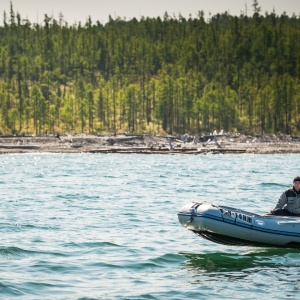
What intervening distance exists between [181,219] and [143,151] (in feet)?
239

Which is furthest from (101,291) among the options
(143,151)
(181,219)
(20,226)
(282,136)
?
(282,136)

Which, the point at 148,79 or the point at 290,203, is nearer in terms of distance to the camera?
the point at 290,203

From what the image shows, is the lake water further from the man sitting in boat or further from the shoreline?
the shoreline

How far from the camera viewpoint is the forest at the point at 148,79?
13675 centimetres

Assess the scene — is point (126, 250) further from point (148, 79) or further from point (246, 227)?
point (148, 79)

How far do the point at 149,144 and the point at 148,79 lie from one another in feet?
192

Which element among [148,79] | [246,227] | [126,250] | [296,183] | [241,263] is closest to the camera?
[241,263]

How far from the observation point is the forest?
137 metres

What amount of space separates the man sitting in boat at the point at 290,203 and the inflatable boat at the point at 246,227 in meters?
0.39

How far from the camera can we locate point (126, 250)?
23.3 m

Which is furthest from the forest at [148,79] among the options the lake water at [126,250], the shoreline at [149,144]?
the lake water at [126,250]

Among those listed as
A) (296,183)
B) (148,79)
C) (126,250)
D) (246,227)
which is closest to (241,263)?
(246,227)

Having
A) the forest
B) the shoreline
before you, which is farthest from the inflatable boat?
the forest

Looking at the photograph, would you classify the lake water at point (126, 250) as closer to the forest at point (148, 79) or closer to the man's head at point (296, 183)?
the man's head at point (296, 183)
